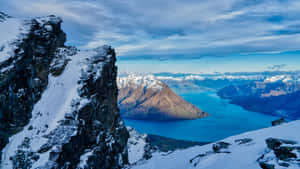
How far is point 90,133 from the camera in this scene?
2738 centimetres

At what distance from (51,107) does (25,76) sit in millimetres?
5410

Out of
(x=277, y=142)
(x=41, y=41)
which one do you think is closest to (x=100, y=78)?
(x=41, y=41)

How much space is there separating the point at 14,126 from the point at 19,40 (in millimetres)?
11573

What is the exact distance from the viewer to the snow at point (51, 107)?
22.1m

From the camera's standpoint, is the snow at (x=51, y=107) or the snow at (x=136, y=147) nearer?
the snow at (x=51, y=107)

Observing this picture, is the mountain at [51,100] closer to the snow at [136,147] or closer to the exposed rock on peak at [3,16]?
the exposed rock on peak at [3,16]

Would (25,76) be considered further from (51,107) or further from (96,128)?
(96,128)

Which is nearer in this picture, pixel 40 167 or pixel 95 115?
pixel 40 167

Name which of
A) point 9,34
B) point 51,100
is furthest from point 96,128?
point 9,34

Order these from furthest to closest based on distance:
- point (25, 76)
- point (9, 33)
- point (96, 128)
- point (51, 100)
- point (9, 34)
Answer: point (96, 128)
point (51, 100)
point (9, 33)
point (9, 34)
point (25, 76)

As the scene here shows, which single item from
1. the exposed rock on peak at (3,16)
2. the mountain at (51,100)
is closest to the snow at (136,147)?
the mountain at (51,100)

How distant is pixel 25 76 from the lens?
24703mm

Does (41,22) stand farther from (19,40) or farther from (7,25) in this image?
(19,40)

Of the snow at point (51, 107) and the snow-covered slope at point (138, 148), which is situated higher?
the snow at point (51, 107)
